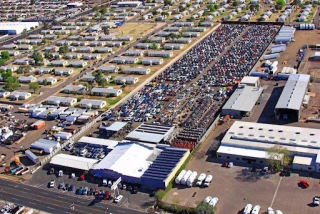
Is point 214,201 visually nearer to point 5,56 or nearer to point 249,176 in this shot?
point 249,176

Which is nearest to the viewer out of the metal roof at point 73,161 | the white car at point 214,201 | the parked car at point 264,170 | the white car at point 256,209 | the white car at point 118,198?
the white car at point 256,209

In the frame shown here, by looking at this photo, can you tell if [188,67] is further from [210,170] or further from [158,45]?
[210,170]

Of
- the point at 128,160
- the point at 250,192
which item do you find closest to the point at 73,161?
the point at 128,160

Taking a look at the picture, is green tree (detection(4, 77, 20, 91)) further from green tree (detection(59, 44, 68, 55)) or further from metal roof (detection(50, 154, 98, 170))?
metal roof (detection(50, 154, 98, 170))

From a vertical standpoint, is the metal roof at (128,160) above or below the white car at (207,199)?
above

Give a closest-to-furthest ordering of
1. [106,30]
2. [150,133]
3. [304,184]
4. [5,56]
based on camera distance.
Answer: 1. [304,184]
2. [150,133]
3. [5,56]
4. [106,30]

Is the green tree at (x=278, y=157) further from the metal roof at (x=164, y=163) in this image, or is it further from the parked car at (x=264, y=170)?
the metal roof at (x=164, y=163)

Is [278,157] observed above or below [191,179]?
above

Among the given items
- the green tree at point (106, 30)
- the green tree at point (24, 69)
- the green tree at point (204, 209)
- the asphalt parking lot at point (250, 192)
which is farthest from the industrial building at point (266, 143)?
the green tree at point (106, 30)

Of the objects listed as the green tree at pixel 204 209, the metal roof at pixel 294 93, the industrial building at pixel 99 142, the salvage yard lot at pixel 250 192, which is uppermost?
the metal roof at pixel 294 93
